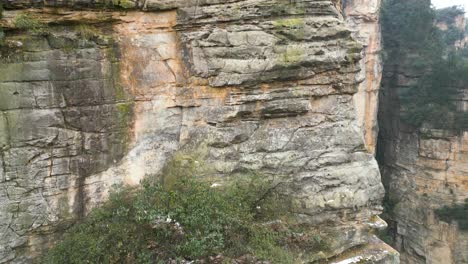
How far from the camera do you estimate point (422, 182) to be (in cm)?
1961

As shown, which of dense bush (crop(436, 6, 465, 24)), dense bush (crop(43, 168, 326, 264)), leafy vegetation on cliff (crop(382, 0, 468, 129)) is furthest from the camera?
dense bush (crop(436, 6, 465, 24))

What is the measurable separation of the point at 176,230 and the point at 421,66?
19116 millimetres

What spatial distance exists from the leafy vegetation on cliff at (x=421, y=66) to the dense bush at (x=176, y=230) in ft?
50.0

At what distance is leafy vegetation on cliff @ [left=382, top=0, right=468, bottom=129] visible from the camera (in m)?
19.7

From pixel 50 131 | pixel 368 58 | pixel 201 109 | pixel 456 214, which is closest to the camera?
pixel 50 131

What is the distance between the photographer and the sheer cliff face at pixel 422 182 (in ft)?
60.3

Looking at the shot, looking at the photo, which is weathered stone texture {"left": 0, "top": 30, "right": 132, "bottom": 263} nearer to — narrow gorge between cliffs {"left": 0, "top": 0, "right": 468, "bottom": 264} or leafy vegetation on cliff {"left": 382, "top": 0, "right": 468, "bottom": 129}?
narrow gorge between cliffs {"left": 0, "top": 0, "right": 468, "bottom": 264}

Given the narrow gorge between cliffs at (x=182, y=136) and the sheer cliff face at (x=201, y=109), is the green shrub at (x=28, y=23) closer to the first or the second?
the narrow gorge between cliffs at (x=182, y=136)

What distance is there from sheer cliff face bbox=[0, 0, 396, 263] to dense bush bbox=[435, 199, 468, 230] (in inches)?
495

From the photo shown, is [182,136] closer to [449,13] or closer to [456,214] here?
[456,214]

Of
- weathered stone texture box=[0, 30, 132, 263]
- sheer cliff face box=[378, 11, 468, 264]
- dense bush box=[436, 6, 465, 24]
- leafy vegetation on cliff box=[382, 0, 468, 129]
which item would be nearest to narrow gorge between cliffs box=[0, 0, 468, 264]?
weathered stone texture box=[0, 30, 132, 263]

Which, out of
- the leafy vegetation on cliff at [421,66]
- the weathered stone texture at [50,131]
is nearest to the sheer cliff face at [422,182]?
the leafy vegetation on cliff at [421,66]

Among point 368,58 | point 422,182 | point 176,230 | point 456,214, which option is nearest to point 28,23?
point 176,230

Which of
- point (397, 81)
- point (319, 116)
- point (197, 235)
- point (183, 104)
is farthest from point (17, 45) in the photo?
point (397, 81)
